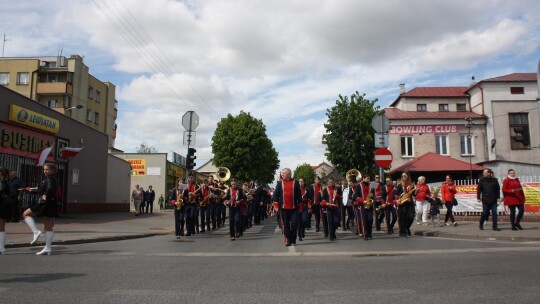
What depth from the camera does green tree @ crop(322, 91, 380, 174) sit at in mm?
32312

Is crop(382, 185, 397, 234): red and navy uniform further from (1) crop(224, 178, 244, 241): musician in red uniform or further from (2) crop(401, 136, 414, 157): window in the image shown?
(2) crop(401, 136, 414, 157): window

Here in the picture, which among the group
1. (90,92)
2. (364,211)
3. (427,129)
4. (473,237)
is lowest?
(473,237)

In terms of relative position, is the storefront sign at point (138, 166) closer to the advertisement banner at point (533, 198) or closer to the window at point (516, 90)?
the advertisement banner at point (533, 198)

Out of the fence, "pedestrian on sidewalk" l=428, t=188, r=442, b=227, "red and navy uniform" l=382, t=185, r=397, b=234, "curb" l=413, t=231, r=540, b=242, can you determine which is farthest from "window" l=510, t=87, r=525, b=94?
"curb" l=413, t=231, r=540, b=242

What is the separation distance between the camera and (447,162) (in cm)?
3322

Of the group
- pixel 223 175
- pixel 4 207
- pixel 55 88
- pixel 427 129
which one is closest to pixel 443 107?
pixel 427 129

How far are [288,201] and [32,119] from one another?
1395 centimetres

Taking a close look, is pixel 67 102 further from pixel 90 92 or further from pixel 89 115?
pixel 90 92

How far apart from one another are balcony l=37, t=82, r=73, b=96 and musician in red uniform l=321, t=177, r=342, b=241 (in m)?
42.7

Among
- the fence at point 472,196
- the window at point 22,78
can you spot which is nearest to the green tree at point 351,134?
the fence at point 472,196

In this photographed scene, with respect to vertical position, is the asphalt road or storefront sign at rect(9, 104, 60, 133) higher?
storefront sign at rect(9, 104, 60, 133)

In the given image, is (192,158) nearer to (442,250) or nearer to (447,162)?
(442,250)

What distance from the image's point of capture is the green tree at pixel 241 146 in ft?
153

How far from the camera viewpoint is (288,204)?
1095 centimetres
